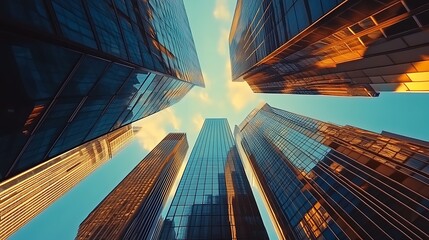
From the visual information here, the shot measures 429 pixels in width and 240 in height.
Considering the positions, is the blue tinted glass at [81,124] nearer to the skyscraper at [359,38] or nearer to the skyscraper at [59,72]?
the skyscraper at [59,72]

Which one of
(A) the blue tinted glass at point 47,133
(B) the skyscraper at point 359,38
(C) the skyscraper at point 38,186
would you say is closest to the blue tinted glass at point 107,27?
(A) the blue tinted glass at point 47,133

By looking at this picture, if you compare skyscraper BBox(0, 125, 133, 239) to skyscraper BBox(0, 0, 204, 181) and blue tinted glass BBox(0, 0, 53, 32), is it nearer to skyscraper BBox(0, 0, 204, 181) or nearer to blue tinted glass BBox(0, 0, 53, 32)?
skyscraper BBox(0, 0, 204, 181)

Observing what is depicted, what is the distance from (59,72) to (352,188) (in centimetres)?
4780

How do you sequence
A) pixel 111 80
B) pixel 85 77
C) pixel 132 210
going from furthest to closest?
1. pixel 132 210
2. pixel 111 80
3. pixel 85 77

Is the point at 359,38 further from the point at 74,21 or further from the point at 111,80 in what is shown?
the point at 74,21

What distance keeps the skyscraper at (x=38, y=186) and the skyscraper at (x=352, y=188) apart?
79.8 metres

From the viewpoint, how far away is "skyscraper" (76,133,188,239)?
11781 centimetres

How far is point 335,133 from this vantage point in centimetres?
7412

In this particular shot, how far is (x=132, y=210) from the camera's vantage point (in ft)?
429

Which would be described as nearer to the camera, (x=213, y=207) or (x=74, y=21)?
(x=74, y=21)

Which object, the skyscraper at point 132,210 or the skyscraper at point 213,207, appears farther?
the skyscraper at point 132,210

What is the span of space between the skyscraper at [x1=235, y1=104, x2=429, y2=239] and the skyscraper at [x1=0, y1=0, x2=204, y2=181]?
33831 mm

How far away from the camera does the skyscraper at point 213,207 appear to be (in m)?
58.5

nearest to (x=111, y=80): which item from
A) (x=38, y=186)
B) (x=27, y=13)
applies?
(x=27, y=13)
